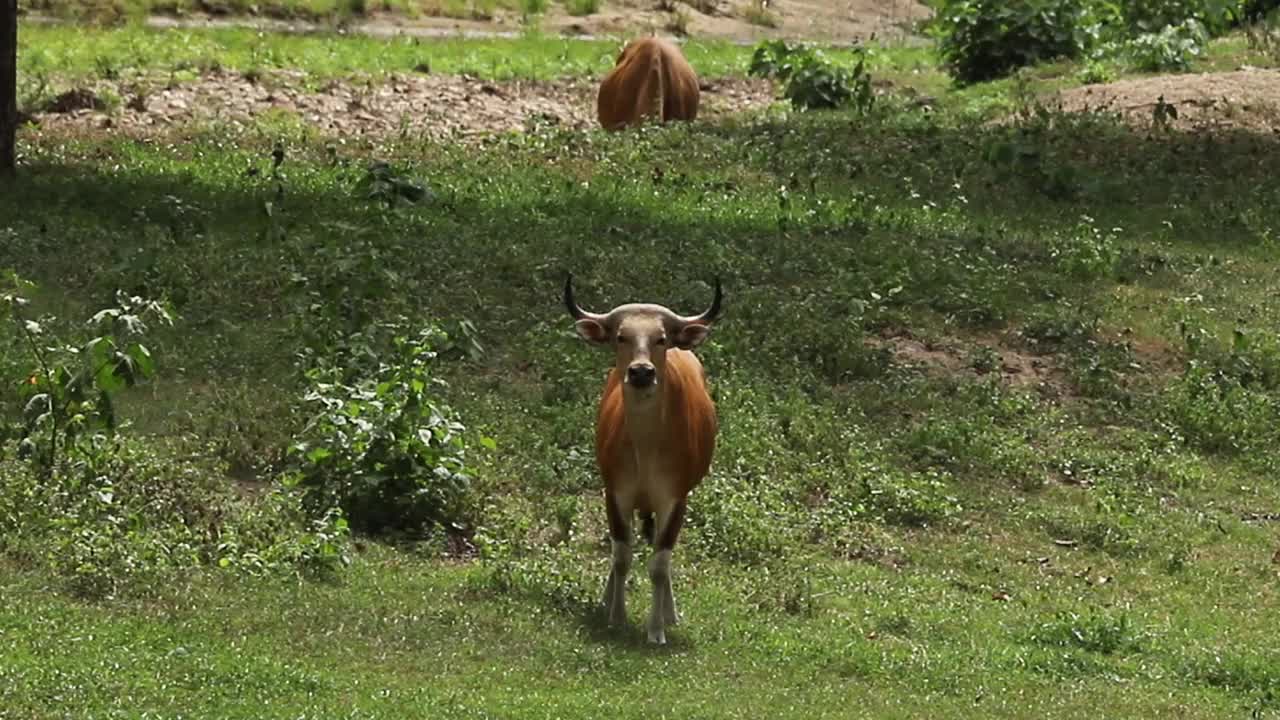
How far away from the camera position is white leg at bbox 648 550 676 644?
10961 millimetres

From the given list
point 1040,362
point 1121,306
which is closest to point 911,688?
→ point 1040,362

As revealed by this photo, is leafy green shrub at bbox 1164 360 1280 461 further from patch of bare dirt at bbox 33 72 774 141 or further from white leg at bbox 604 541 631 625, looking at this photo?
patch of bare dirt at bbox 33 72 774 141

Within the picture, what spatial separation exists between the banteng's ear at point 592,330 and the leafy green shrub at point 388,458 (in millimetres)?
1589

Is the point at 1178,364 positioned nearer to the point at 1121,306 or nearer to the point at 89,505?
the point at 1121,306

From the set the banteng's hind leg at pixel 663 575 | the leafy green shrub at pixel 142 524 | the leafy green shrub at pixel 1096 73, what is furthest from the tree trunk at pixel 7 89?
the leafy green shrub at pixel 1096 73

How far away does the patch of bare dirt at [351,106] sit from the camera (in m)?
22.3

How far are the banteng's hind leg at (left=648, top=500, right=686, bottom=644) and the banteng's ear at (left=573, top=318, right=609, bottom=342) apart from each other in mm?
848

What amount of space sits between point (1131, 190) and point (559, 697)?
11730mm

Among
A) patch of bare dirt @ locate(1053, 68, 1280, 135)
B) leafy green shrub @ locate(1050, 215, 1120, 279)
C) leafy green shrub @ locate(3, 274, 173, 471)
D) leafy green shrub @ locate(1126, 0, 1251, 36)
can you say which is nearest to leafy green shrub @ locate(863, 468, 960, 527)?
leafy green shrub @ locate(1050, 215, 1120, 279)

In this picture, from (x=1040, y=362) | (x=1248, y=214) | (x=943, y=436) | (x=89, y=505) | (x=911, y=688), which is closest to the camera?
(x=911, y=688)

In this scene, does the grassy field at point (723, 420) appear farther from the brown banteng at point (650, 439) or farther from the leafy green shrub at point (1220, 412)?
Result: the brown banteng at point (650, 439)

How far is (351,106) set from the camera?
24.1 metres

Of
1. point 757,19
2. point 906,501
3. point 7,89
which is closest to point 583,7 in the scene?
point 757,19

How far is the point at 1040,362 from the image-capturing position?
1638cm
